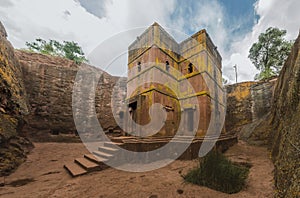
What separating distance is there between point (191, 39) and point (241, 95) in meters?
8.74

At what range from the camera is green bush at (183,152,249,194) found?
10.1 feet

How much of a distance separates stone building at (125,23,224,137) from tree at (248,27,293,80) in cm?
1276

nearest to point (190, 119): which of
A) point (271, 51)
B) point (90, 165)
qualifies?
point (90, 165)

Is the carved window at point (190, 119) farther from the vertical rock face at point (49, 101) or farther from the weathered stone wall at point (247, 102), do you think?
the vertical rock face at point (49, 101)

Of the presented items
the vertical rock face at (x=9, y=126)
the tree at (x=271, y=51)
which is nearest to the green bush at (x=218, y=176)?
the vertical rock face at (x=9, y=126)

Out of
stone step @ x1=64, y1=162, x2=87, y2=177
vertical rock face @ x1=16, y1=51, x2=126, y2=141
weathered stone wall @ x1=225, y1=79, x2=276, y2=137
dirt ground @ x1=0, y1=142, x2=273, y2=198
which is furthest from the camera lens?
weathered stone wall @ x1=225, y1=79, x2=276, y2=137

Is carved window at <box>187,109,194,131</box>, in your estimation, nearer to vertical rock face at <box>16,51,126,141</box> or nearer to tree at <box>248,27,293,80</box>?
vertical rock face at <box>16,51,126,141</box>

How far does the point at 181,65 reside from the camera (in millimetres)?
11453

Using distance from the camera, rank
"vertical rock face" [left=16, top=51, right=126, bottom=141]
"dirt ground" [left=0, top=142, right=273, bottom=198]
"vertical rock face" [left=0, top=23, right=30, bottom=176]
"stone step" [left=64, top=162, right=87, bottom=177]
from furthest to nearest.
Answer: "vertical rock face" [left=16, top=51, right=126, bottom=141], "vertical rock face" [left=0, top=23, right=30, bottom=176], "stone step" [left=64, top=162, right=87, bottom=177], "dirt ground" [left=0, top=142, right=273, bottom=198]

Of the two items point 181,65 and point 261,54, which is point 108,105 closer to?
point 181,65

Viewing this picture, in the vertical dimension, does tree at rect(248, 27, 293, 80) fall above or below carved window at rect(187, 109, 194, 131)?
above

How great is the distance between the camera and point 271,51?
712 inches

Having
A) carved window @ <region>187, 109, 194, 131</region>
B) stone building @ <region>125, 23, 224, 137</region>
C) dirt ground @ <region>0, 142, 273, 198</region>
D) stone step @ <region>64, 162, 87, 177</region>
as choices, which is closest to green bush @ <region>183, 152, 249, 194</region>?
dirt ground @ <region>0, 142, 273, 198</region>

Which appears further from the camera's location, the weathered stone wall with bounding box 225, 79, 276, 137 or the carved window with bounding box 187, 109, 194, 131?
the weathered stone wall with bounding box 225, 79, 276, 137
